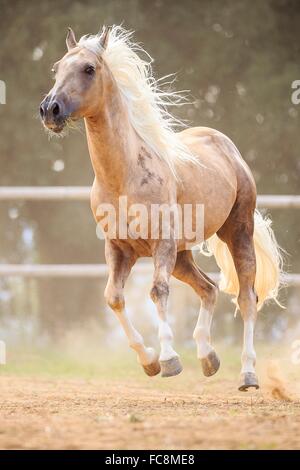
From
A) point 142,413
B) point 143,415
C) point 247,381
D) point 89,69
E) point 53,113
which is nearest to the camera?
point 143,415

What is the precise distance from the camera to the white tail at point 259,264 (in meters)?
6.85

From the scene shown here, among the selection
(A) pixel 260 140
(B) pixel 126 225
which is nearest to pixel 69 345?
(A) pixel 260 140

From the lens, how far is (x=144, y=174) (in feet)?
18.3

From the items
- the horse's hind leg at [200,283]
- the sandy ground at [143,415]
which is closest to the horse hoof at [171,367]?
the sandy ground at [143,415]

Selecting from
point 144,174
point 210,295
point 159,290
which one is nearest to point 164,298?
point 159,290

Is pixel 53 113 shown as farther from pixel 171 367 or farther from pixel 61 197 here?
pixel 61 197

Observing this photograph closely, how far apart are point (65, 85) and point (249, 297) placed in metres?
1.94

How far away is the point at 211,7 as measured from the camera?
12.5 m

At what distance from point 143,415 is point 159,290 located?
882 millimetres

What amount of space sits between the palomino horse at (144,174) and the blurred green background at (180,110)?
5.86m

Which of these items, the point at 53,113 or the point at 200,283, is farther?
the point at 200,283

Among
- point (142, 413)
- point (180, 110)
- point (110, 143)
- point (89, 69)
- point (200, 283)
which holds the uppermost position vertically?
point (180, 110)

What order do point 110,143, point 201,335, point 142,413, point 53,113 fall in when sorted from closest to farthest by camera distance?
1. point 142,413
2. point 53,113
3. point 110,143
4. point 201,335
